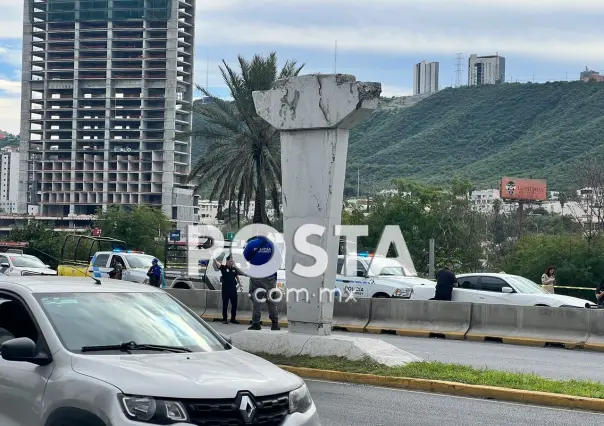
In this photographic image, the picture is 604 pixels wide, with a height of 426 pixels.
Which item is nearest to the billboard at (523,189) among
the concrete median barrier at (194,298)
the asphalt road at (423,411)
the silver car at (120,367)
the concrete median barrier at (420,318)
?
the concrete median barrier at (194,298)

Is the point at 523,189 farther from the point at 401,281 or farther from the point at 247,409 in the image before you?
the point at 247,409

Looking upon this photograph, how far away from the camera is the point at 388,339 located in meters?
20.5

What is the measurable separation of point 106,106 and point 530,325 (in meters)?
180

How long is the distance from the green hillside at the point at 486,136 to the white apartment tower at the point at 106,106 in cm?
4065

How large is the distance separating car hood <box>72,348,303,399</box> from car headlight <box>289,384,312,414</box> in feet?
0.14

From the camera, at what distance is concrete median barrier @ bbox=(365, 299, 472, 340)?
21.2 m

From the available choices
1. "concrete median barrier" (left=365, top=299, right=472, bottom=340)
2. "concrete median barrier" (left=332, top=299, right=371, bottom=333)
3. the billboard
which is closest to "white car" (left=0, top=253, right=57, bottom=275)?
"concrete median barrier" (left=332, top=299, right=371, bottom=333)

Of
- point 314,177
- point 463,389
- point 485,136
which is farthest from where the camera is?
point 485,136

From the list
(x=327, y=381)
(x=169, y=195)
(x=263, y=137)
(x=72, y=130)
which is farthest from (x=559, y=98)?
(x=327, y=381)

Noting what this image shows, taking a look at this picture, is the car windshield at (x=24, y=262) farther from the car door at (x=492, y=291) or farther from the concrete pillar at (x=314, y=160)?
the concrete pillar at (x=314, y=160)

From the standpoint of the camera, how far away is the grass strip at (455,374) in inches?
460

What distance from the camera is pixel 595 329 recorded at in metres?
19.5

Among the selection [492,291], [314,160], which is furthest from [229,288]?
[314,160]

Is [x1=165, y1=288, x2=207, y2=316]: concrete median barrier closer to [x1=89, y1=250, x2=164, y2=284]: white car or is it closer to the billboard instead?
[x1=89, y1=250, x2=164, y2=284]: white car
